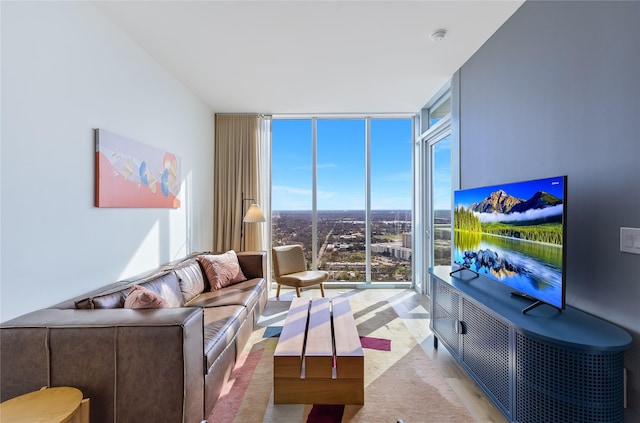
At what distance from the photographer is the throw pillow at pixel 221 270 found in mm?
3027

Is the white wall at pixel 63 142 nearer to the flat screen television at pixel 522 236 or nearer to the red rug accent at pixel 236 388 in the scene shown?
the red rug accent at pixel 236 388

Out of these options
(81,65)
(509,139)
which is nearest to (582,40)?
(509,139)

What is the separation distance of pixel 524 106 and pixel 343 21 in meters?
1.48

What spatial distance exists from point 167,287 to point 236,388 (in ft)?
3.09

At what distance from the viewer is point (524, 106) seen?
2088mm

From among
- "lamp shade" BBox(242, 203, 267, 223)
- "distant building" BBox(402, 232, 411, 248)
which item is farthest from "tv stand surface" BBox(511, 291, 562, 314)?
"lamp shade" BBox(242, 203, 267, 223)

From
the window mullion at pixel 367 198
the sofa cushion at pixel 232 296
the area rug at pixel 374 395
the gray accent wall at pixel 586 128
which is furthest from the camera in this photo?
the window mullion at pixel 367 198

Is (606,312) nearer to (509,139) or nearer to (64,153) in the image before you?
(509,139)

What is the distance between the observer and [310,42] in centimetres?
254

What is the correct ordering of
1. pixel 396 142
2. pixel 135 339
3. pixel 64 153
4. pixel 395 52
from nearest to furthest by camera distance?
1. pixel 135 339
2. pixel 64 153
3. pixel 395 52
4. pixel 396 142

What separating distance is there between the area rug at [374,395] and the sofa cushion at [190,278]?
718 millimetres

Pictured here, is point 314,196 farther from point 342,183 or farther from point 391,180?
point 391,180

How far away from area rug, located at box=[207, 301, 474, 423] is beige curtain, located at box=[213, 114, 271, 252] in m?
1.98

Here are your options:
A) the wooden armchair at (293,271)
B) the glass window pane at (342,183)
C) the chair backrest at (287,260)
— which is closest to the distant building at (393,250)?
the glass window pane at (342,183)
